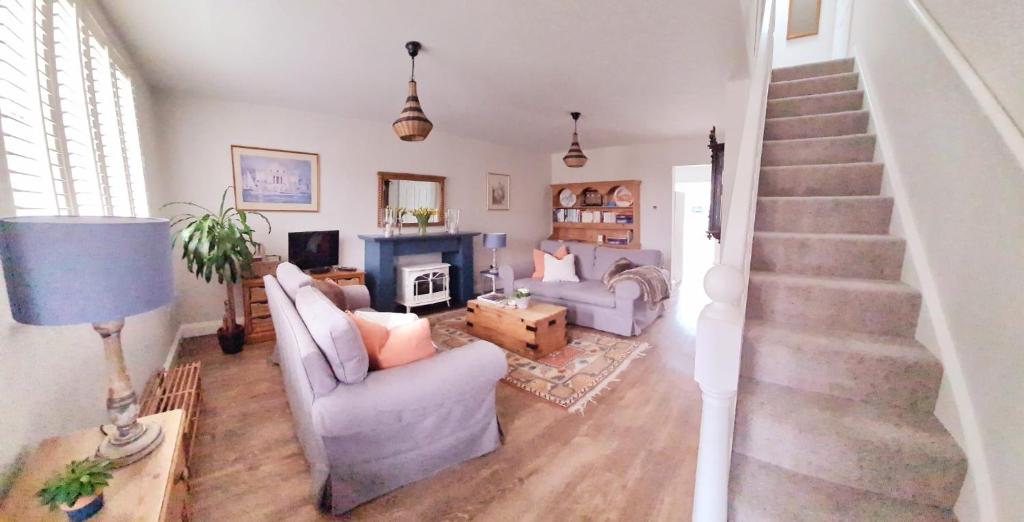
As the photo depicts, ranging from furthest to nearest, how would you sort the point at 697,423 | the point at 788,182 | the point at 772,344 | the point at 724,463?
the point at 697,423 < the point at 788,182 < the point at 772,344 < the point at 724,463

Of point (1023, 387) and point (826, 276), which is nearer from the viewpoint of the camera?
point (1023, 387)

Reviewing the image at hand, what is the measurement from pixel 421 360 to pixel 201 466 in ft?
4.06

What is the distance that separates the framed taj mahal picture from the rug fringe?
356cm

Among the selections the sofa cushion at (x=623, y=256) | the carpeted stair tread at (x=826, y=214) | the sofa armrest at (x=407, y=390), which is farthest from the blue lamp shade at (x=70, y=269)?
the sofa cushion at (x=623, y=256)

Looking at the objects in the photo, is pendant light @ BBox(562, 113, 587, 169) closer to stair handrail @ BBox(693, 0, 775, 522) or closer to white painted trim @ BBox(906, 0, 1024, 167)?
white painted trim @ BBox(906, 0, 1024, 167)

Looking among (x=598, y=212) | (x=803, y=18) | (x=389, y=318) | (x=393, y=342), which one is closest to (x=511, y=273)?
(x=598, y=212)

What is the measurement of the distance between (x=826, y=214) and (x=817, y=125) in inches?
31.0

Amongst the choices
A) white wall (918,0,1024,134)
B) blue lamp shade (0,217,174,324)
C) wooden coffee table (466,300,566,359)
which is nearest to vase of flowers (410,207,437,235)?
wooden coffee table (466,300,566,359)

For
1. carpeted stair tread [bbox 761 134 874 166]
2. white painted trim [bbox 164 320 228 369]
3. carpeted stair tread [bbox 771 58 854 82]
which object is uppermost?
carpeted stair tread [bbox 771 58 854 82]

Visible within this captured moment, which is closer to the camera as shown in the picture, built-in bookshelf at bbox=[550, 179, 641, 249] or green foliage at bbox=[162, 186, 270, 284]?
green foliage at bbox=[162, 186, 270, 284]

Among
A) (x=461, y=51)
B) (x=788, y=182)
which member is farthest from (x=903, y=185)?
(x=461, y=51)

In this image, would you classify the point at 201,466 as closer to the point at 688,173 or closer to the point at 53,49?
the point at 53,49

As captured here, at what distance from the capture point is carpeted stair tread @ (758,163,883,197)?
1.71 metres

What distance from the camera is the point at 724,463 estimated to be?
920 millimetres
